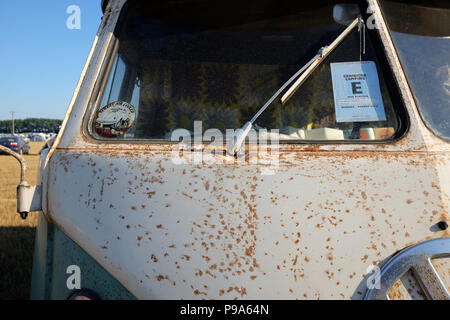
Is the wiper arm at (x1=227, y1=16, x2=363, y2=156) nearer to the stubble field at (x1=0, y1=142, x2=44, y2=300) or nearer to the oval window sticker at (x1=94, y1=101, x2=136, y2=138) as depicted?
the oval window sticker at (x1=94, y1=101, x2=136, y2=138)

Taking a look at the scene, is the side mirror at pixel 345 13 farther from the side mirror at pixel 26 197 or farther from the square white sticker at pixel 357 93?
the side mirror at pixel 26 197

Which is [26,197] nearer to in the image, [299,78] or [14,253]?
[299,78]

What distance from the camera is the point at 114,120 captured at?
4.94 feet

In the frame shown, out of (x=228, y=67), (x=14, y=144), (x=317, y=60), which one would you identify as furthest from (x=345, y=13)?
(x=14, y=144)

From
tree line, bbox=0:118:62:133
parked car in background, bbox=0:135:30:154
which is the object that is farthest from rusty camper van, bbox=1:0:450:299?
tree line, bbox=0:118:62:133

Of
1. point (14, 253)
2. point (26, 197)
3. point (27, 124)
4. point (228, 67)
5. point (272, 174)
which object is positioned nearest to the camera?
point (272, 174)

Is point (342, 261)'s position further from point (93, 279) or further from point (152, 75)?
point (152, 75)

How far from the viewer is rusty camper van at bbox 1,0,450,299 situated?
3.90ft

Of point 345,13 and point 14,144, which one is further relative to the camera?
point 14,144

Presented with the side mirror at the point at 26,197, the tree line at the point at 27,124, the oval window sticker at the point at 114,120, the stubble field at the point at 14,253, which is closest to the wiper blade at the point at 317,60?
the oval window sticker at the point at 114,120

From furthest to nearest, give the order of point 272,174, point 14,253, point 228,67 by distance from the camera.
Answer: point 14,253
point 228,67
point 272,174

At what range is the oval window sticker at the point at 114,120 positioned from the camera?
1.49m

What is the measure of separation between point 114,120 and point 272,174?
659 millimetres

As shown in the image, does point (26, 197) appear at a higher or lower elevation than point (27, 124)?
lower
